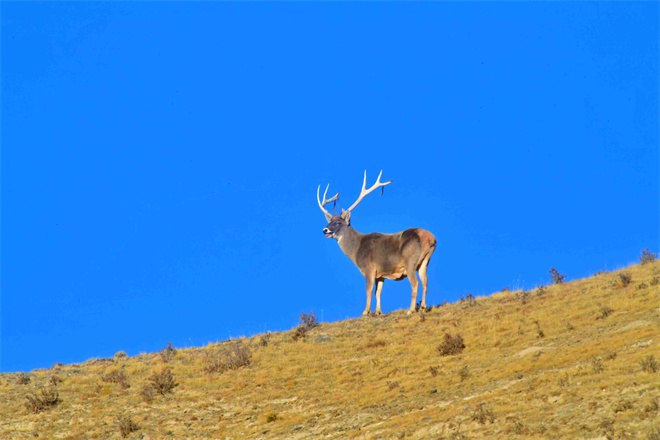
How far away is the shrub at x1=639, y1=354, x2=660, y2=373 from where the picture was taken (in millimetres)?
12867

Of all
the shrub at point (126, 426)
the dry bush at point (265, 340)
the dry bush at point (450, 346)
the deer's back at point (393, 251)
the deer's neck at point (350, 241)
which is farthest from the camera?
the deer's neck at point (350, 241)

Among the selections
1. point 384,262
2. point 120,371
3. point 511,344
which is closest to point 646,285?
point 511,344

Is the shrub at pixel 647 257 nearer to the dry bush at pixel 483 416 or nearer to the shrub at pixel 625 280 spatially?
the shrub at pixel 625 280

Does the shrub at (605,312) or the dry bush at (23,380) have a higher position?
the dry bush at (23,380)

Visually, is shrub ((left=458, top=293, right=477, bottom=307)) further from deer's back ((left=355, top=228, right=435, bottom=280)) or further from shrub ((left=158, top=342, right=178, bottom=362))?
shrub ((left=158, top=342, right=178, bottom=362))

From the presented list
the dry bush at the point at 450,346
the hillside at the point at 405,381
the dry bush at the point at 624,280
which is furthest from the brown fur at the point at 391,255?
the dry bush at the point at 624,280

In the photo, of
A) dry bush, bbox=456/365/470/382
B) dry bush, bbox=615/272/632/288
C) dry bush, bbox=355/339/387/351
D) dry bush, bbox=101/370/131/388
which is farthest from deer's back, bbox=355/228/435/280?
dry bush, bbox=101/370/131/388

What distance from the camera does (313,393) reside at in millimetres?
19141

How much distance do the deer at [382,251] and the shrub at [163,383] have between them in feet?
31.1

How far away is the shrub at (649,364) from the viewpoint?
42.2 ft

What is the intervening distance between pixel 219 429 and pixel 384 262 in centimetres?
1208

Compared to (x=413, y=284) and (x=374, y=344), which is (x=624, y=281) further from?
(x=374, y=344)

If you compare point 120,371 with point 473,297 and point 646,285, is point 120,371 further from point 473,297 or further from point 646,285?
point 646,285

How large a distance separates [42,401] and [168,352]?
280 inches
